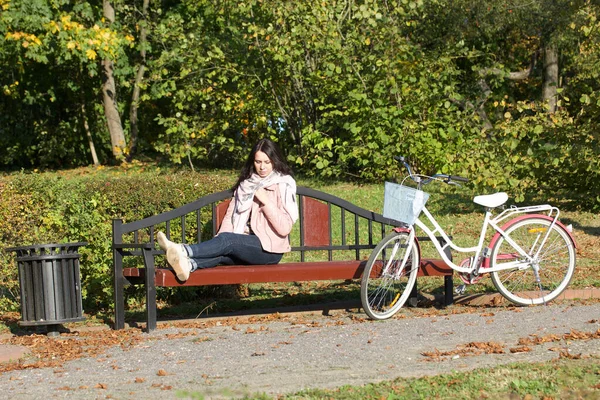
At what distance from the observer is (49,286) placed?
6785 mm

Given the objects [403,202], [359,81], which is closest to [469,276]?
[403,202]

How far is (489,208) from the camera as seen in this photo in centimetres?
730

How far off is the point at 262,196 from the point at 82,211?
1.48 metres

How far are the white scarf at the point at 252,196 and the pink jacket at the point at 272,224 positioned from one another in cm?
4

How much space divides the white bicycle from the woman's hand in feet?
2.98

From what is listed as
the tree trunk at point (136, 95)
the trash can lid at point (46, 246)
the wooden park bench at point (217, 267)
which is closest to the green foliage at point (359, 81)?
the tree trunk at point (136, 95)

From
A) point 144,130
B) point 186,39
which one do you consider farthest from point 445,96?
point 144,130

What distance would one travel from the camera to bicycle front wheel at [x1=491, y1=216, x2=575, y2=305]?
23.9 ft

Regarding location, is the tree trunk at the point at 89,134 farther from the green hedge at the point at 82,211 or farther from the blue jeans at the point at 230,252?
the blue jeans at the point at 230,252

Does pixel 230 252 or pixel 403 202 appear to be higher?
pixel 403 202

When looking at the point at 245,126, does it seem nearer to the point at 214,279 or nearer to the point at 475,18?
the point at 475,18

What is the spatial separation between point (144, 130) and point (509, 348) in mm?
19935

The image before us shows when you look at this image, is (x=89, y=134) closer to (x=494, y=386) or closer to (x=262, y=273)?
(x=262, y=273)

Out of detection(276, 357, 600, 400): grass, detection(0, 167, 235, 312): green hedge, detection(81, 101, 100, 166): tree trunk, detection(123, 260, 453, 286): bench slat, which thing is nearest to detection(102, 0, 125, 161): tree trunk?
detection(81, 101, 100, 166): tree trunk
